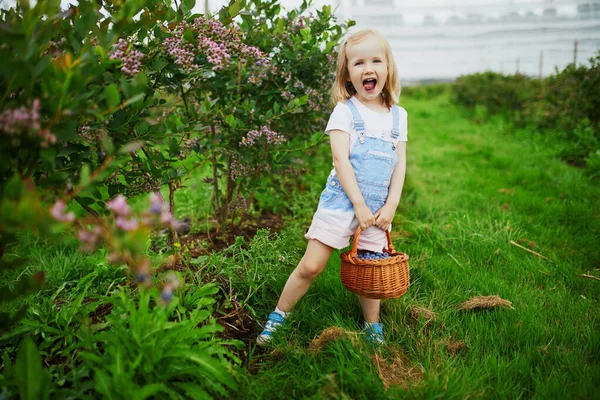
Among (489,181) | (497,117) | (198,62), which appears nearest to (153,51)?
(198,62)

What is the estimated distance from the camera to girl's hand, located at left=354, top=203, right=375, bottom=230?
2076mm

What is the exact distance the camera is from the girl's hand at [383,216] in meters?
2.14

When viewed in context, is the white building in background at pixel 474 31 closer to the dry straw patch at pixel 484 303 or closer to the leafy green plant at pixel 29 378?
the dry straw patch at pixel 484 303

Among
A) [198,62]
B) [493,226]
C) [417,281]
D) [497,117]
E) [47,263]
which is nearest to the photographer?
[198,62]

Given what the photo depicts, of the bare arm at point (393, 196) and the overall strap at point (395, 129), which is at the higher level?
the overall strap at point (395, 129)

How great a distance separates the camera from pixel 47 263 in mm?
2812

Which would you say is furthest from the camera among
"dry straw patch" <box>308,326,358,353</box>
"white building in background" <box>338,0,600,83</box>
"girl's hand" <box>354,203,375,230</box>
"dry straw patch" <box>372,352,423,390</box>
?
"white building in background" <box>338,0,600,83</box>

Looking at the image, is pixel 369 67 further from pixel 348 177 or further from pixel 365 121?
pixel 348 177

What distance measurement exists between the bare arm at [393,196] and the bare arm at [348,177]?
0.06m

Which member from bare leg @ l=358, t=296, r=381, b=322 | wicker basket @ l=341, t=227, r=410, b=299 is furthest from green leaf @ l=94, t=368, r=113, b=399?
bare leg @ l=358, t=296, r=381, b=322

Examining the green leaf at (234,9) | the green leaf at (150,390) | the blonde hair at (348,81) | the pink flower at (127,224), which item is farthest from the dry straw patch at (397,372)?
the green leaf at (234,9)

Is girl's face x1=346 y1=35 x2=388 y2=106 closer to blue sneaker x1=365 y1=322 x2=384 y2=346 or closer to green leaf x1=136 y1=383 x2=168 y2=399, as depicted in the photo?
blue sneaker x1=365 y1=322 x2=384 y2=346

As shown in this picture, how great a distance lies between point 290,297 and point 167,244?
1.02 m

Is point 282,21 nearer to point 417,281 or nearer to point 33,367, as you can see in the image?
point 417,281
